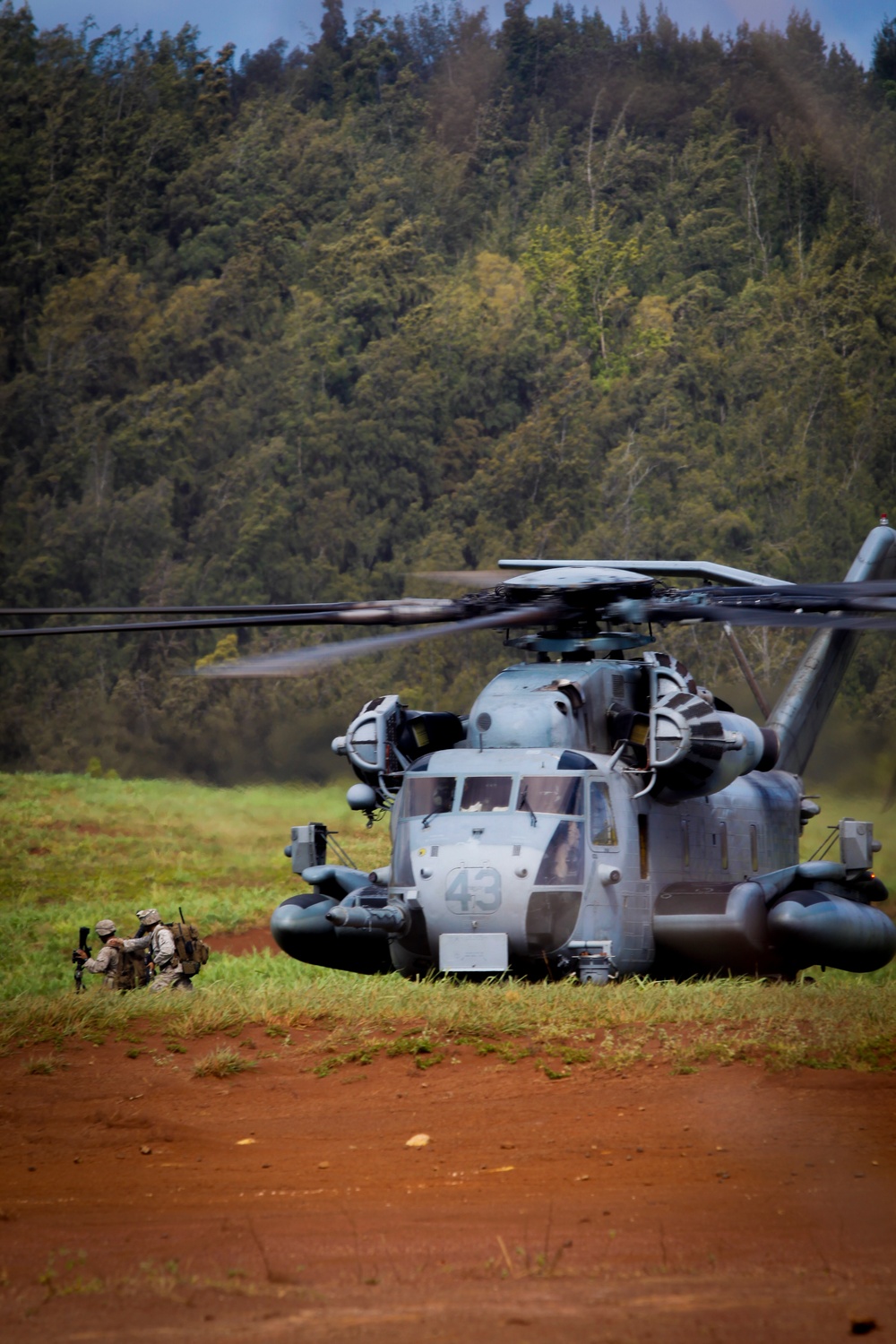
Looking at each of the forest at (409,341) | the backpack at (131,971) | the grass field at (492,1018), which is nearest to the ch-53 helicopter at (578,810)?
the grass field at (492,1018)

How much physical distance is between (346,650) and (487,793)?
1546mm

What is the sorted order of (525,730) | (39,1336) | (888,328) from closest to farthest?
(39,1336) → (525,730) → (888,328)

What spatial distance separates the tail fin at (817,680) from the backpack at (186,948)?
6.13 meters

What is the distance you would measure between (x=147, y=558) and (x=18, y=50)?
1985 cm

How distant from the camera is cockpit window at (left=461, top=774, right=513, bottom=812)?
11.9m

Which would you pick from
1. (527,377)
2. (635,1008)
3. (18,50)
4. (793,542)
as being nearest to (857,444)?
(793,542)

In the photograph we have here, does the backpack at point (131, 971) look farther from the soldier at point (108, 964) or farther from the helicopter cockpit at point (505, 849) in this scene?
the helicopter cockpit at point (505, 849)

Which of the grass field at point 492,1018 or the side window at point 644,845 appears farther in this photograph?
the side window at point 644,845

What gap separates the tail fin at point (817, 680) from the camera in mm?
16016

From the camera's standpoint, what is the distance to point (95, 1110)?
9023mm

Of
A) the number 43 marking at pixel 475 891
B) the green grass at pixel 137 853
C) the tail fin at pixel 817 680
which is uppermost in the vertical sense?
the tail fin at pixel 817 680

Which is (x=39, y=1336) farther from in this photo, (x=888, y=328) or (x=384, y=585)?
(x=888, y=328)

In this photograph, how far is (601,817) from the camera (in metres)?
12.0

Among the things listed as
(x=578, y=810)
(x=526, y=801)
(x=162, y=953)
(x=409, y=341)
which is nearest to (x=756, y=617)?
(x=578, y=810)
